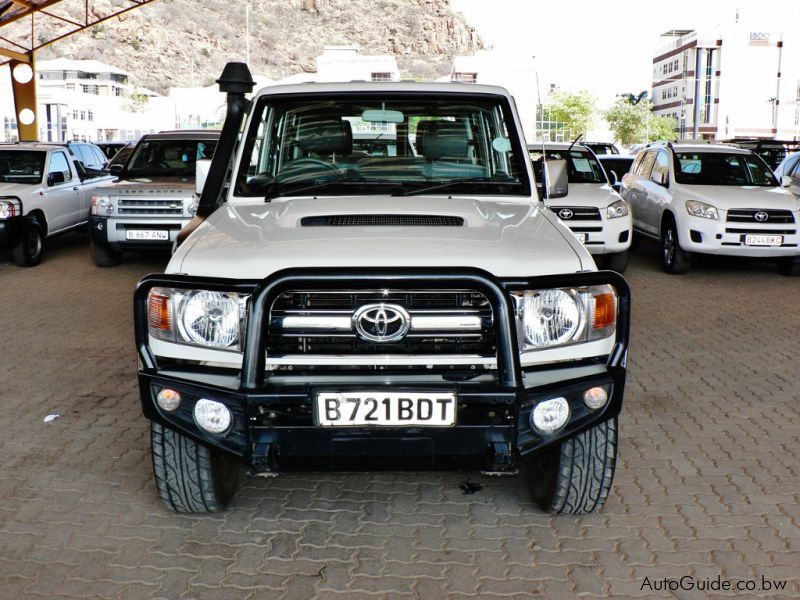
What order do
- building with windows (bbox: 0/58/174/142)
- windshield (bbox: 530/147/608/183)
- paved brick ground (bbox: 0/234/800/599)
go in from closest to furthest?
paved brick ground (bbox: 0/234/800/599), windshield (bbox: 530/147/608/183), building with windows (bbox: 0/58/174/142)

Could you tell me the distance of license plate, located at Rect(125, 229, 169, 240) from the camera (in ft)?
38.6

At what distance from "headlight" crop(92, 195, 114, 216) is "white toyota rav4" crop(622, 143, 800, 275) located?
7.39m

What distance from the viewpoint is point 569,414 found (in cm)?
349

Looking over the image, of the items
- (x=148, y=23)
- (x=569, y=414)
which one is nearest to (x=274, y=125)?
(x=569, y=414)

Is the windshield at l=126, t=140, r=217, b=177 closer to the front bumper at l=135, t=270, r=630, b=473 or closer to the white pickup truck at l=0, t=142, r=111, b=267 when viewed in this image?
the white pickup truck at l=0, t=142, r=111, b=267

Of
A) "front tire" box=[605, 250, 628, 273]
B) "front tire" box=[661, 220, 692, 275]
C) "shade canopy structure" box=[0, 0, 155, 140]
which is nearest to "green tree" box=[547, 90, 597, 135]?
"shade canopy structure" box=[0, 0, 155, 140]

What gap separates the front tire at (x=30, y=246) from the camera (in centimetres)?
1226

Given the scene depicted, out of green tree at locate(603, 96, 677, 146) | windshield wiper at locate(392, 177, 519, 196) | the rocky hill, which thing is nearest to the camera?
windshield wiper at locate(392, 177, 519, 196)

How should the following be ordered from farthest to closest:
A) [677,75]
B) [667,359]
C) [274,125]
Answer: [677,75] < [667,359] < [274,125]

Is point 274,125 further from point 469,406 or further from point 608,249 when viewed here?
point 608,249

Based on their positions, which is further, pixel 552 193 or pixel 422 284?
pixel 552 193

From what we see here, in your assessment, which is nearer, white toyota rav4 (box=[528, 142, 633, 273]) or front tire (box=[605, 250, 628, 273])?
white toyota rav4 (box=[528, 142, 633, 273])

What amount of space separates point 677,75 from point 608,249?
4315 inches

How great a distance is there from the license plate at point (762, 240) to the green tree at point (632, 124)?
8689 centimetres
